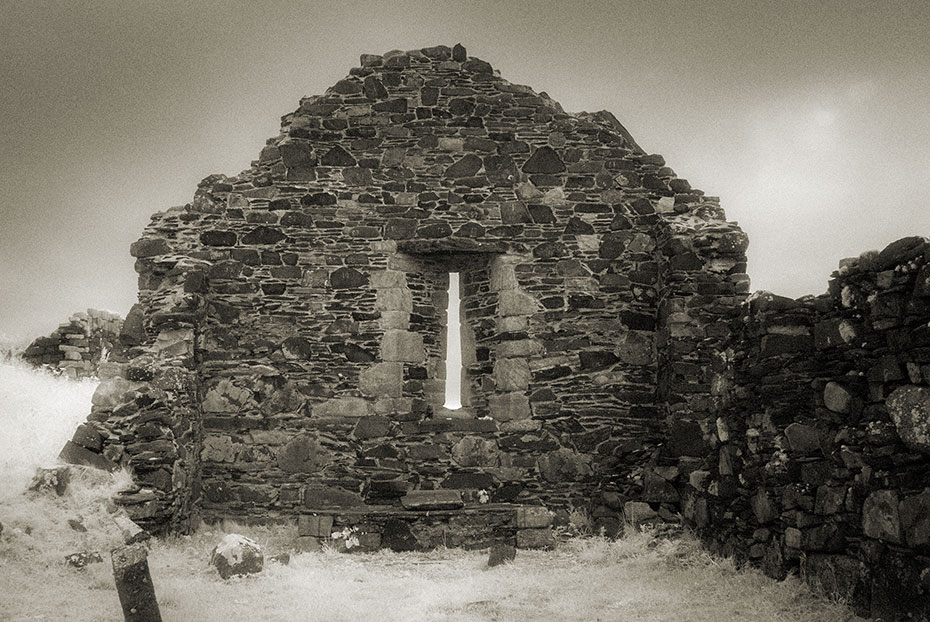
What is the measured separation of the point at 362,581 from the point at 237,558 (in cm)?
124

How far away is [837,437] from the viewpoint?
5.96 meters

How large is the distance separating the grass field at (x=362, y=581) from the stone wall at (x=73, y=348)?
20.9 feet

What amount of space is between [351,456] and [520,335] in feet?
8.81

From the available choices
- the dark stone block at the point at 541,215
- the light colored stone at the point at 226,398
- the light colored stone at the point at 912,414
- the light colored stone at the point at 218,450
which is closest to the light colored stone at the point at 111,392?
the light colored stone at the point at 226,398

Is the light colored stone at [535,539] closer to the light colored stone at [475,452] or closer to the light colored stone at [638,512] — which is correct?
the light colored stone at [638,512]

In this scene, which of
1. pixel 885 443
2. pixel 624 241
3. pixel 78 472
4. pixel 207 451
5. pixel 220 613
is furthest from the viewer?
pixel 624 241

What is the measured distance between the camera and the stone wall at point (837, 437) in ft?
16.6

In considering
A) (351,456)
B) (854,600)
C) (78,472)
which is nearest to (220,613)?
(78,472)

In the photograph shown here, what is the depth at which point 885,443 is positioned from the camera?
5.35 m

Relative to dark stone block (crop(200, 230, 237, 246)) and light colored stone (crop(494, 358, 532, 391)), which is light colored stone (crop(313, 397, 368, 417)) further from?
dark stone block (crop(200, 230, 237, 246))

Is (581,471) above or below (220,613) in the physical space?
above

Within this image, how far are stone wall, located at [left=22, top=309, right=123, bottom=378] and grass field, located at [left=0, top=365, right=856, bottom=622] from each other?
636 centimetres

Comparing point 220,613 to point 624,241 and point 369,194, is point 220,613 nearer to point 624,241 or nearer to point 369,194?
point 369,194

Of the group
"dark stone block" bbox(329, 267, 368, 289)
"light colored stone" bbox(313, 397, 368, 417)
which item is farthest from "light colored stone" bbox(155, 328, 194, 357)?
"dark stone block" bbox(329, 267, 368, 289)
